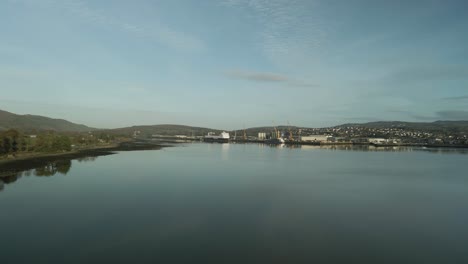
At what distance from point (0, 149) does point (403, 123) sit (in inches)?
4863

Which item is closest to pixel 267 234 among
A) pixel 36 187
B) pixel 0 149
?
pixel 36 187

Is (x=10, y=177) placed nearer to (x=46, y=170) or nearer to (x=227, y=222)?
(x=46, y=170)

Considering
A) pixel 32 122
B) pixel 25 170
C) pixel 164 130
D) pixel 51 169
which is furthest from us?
pixel 164 130

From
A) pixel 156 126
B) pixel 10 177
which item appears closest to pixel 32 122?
pixel 156 126

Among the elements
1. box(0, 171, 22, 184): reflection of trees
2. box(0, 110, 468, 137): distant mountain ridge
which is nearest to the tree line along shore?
box(0, 171, 22, 184): reflection of trees

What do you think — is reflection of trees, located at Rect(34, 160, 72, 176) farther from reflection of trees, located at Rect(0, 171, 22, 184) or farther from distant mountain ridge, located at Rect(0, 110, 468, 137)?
distant mountain ridge, located at Rect(0, 110, 468, 137)

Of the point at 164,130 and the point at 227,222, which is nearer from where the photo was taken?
→ the point at 227,222

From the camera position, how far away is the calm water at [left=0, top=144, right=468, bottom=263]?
228 inches

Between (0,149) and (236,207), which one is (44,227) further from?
(0,149)

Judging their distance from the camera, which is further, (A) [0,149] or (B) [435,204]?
(A) [0,149]

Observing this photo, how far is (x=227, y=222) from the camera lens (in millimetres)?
7785

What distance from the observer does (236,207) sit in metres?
9.41

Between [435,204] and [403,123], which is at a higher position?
[403,123]

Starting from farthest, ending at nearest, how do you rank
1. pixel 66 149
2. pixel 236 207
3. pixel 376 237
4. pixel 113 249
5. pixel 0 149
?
pixel 66 149 < pixel 0 149 < pixel 236 207 < pixel 376 237 < pixel 113 249
